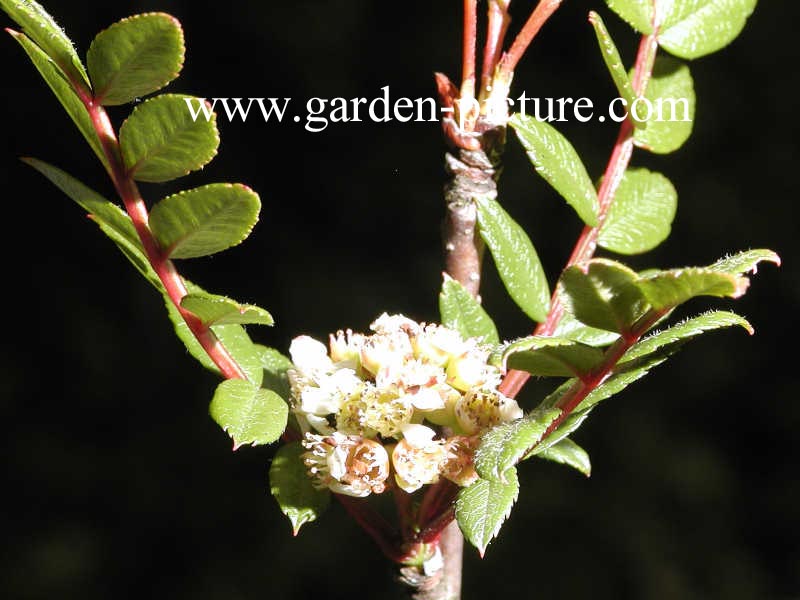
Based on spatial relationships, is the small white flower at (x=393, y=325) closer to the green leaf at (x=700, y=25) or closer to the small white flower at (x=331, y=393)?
the small white flower at (x=331, y=393)

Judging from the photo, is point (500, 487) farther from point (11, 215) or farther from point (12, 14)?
point (11, 215)

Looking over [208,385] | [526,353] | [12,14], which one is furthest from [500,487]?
[208,385]

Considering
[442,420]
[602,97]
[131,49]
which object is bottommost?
[602,97]

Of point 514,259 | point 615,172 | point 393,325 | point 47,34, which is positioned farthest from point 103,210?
point 615,172

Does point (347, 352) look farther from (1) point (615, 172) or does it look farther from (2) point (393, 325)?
(1) point (615, 172)

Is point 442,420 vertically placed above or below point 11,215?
above

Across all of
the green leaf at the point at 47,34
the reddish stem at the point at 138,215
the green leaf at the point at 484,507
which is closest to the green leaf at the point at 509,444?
the green leaf at the point at 484,507
